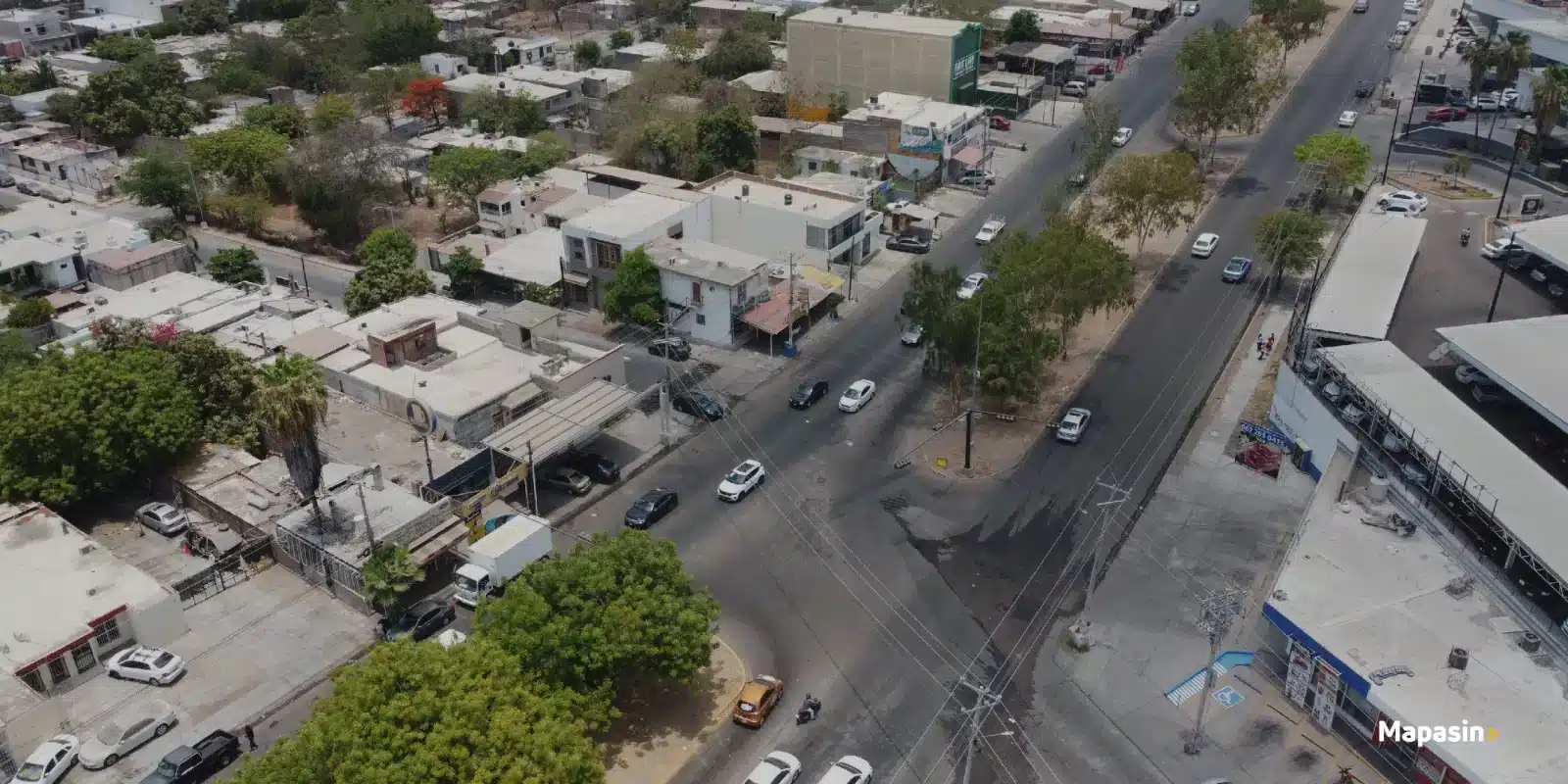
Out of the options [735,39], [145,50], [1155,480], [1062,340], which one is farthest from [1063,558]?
[145,50]

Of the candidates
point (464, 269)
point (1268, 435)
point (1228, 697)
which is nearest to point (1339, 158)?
point (1268, 435)

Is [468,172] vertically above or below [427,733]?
above

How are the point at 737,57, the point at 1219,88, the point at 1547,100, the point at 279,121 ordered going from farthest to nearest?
1. the point at 737,57
2. the point at 279,121
3. the point at 1219,88
4. the point at 1547,100

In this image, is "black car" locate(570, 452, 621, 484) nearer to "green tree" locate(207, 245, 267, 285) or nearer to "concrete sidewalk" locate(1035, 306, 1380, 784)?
"concrete sidewalk" locate(1035, 306, 1380, 784)

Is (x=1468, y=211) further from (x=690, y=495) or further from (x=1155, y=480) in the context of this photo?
(x=690, y=495)

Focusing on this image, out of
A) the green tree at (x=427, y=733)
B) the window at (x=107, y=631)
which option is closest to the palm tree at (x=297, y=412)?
the window at (x=107, y=631)

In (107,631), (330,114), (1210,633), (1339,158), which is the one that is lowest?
(107,631)

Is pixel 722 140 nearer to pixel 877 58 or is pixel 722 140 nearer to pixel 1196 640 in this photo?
pixel 877 58
